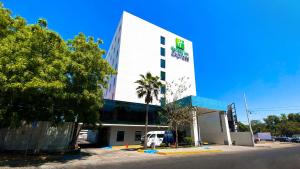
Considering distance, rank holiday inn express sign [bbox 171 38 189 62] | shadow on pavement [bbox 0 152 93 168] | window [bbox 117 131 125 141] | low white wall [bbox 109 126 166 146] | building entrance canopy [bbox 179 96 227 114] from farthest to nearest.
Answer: holiday inn express sign [bbox 171 38 189 62] → window [bbox 117 131 125 141] → low white wall [bbox 109 126 166 146] → building entrance canopy [bbox 179 96 227 114] → shadow on pavement [bbox 0 152 93 168]

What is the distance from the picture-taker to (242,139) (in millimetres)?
31953

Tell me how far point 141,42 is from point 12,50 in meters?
29.1

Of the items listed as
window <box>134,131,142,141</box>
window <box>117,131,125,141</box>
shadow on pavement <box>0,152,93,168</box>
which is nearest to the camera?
shadow on pavement <box>0,152,93,168</box>

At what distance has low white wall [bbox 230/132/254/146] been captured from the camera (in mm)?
30938

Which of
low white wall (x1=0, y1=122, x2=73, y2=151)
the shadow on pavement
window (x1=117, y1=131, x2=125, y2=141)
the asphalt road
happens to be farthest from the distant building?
the asphalt road

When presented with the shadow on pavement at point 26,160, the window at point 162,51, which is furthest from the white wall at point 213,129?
the shadow on pavement at point 26,160

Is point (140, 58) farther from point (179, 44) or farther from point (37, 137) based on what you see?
point (37, 137)

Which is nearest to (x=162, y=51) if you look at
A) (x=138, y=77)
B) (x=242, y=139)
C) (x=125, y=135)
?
(x=138, y=77)

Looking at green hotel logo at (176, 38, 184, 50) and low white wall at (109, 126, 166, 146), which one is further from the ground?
green hotel logo at (176, 38, 184, 50)

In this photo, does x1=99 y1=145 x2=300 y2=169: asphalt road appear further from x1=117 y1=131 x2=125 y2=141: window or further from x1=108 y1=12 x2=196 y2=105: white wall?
x1=108 y1=12 x2=196 y2=105: white wall

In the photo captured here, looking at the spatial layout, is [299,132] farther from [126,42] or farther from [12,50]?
A: [12,50]

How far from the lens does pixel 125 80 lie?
33875 millimetres

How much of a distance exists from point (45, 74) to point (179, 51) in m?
36.5

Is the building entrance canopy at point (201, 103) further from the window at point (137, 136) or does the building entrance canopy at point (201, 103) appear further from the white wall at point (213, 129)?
the window at point (137, 136)
